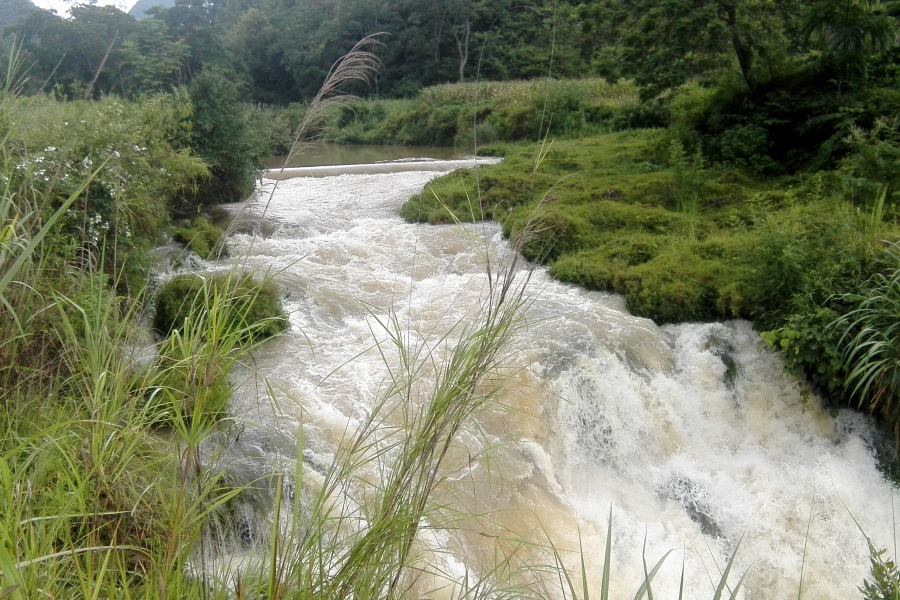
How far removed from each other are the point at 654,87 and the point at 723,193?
8.17 feet

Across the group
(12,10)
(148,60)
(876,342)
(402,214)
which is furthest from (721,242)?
(148,60)

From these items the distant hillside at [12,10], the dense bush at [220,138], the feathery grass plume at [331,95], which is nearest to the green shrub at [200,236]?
the dense bush at [220,138]

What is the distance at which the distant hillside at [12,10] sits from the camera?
5.58 metres

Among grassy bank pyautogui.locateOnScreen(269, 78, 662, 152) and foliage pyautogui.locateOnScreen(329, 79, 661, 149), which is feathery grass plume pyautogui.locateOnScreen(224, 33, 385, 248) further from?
foliage pyautogui.locateOnScreen(329, 79, 661, 149)

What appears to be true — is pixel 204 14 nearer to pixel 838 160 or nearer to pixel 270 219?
pixel 270 219

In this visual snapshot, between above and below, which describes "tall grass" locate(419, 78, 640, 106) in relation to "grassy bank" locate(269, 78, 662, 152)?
above

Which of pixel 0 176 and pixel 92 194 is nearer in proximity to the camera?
pixel 0 176

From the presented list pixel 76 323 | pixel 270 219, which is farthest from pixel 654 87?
pixel 76 323

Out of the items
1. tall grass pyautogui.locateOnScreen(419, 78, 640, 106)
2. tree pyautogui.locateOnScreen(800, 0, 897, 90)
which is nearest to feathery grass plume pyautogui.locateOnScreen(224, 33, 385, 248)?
tree pyautogui.locateOnScreen(800, 0, 897, 90)

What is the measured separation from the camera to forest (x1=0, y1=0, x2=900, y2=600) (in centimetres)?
184

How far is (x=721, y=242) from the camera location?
7.99 meters

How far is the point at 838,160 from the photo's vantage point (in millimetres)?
9086

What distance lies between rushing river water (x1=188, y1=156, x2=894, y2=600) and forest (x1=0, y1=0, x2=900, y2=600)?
35 centimetres

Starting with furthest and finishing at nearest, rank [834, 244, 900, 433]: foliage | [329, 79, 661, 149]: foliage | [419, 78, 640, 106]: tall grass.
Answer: [419, 78, 640, 106]: tall grass, [329, 79, 661, 149]: foliage, [834, 244, 900, 433]: foliage
